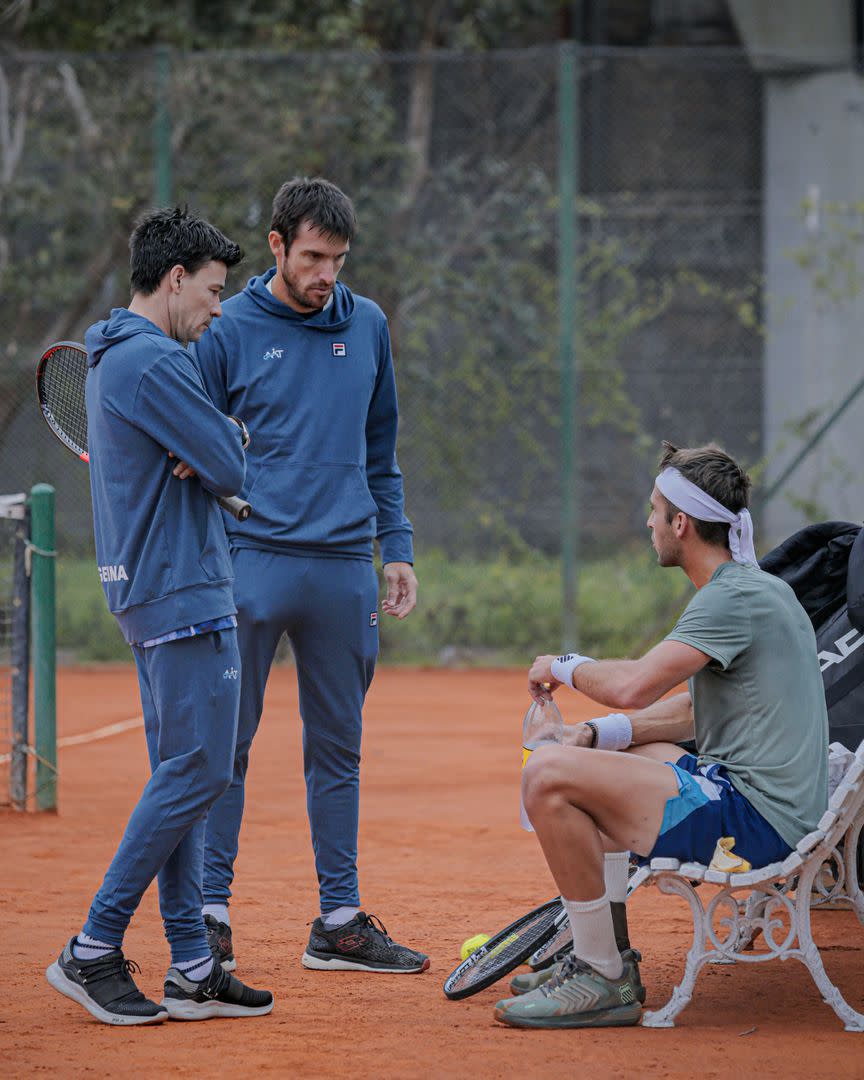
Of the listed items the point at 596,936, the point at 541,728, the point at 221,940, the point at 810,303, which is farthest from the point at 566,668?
the point at 810,303

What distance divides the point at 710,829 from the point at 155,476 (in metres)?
1.49

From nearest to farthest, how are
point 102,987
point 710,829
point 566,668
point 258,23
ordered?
point 710,829 → point 102,987 → point 566,668 → point 258,23

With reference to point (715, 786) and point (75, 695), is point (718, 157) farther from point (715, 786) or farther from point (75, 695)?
point (715, 786)

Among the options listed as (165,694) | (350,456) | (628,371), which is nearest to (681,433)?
(628,371)

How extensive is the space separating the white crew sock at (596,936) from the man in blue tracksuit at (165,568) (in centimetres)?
88

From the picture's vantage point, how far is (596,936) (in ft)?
12.8

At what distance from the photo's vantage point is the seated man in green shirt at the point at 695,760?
3.79m

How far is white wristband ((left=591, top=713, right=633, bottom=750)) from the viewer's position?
4156mm

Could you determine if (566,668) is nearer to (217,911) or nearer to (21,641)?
(217,911)

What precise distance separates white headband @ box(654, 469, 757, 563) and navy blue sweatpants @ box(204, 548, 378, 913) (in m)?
0.98

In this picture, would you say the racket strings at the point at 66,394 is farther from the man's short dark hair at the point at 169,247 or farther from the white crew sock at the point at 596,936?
the white crew sock at the point at 596,936

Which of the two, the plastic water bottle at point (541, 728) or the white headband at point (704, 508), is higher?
the white headband at point (704, 508)

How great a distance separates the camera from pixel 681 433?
13.0 m

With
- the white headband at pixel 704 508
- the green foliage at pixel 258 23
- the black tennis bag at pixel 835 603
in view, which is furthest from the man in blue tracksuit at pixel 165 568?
the green foliage at pixel 258 23
